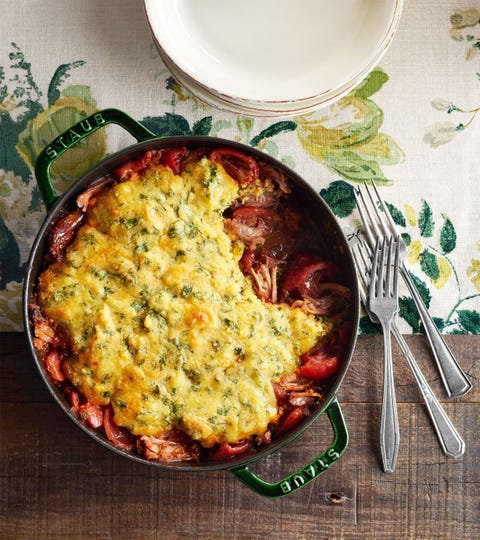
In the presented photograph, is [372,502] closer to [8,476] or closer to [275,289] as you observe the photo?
[275,289]

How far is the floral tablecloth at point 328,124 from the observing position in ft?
7.87

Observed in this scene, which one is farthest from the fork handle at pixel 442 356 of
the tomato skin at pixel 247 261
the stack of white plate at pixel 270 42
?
the stack of white plate at pixel 270 42

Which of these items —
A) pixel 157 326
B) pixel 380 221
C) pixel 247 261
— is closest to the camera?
pixel 157 326

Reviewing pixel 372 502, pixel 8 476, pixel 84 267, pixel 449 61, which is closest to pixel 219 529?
pixel 372 502

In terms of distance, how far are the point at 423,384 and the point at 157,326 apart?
2.85 ft

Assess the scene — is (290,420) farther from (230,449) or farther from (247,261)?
(247,261)

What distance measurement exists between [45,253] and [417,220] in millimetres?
1147

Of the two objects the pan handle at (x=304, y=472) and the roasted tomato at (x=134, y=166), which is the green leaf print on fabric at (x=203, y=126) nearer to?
the roasted tomato at (x=134, y=166)


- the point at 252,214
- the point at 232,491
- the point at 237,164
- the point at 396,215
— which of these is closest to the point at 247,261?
the point at 252,214

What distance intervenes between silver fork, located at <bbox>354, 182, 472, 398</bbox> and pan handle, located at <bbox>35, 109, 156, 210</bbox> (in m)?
0.75

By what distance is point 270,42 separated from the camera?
7.48 ft

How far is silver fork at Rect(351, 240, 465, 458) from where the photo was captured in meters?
2.34

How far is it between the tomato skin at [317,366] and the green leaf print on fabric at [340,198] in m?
0.47

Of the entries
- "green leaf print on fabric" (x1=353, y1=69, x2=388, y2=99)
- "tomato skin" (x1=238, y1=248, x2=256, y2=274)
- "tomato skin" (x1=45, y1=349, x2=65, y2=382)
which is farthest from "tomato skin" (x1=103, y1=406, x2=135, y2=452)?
"green leaf print on fabric" (x1=353, y1=69, x2=388, y2=99)
